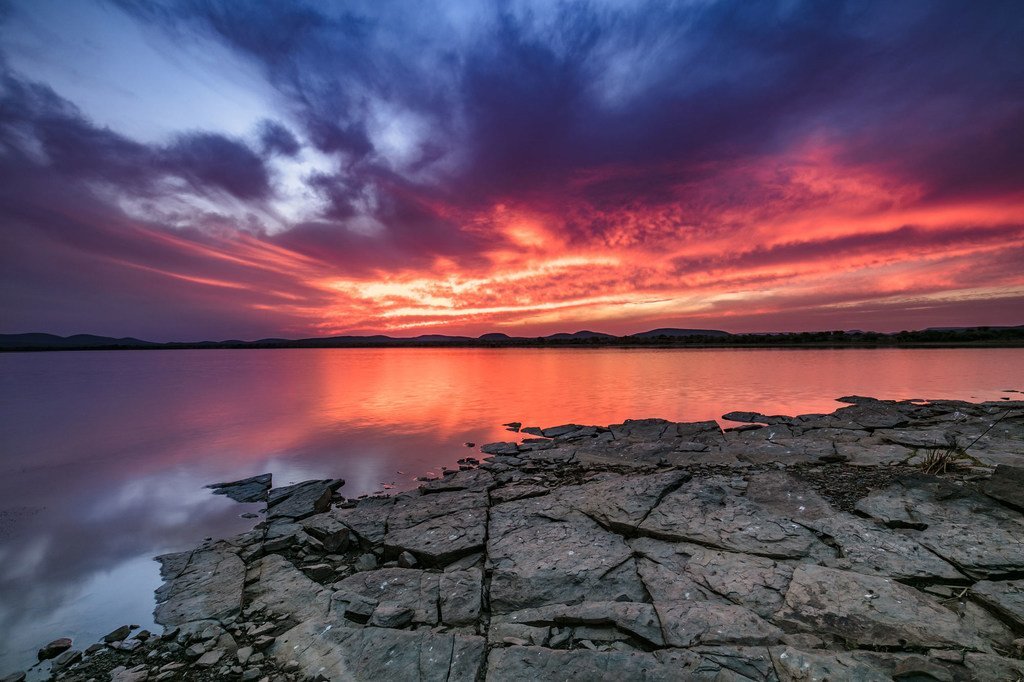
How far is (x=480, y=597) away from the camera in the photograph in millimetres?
4316

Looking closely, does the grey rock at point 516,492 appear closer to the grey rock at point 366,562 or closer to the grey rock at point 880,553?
the grey rock at point 366,562

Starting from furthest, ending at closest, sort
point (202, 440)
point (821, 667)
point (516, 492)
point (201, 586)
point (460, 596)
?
point (202, 440) → point (516, 492) → point (201, 586) → point (460, 596) → point (821, 667)

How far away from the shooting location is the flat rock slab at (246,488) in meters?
8.46

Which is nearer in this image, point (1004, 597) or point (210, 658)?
point (1004, 597)

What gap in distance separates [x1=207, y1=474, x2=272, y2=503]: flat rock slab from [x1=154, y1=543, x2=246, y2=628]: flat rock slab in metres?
2.53

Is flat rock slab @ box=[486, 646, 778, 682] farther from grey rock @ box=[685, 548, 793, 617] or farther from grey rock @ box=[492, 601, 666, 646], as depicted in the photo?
grey rock @ box=[685, 548, 793, 617]

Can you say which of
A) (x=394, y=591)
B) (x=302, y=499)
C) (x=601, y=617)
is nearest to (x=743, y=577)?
(x=601, y=617)

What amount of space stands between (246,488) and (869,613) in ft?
33.6

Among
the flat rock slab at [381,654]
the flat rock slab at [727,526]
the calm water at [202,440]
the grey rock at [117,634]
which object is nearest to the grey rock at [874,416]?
the calm water at [202,440]

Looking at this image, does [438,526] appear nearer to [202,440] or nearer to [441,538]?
[441,538]

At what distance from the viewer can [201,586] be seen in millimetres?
4957

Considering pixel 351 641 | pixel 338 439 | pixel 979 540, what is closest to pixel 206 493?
pixel 338 439

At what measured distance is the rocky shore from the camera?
10.9 ft

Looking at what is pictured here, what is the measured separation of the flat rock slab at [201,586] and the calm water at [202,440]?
0.23 meters
